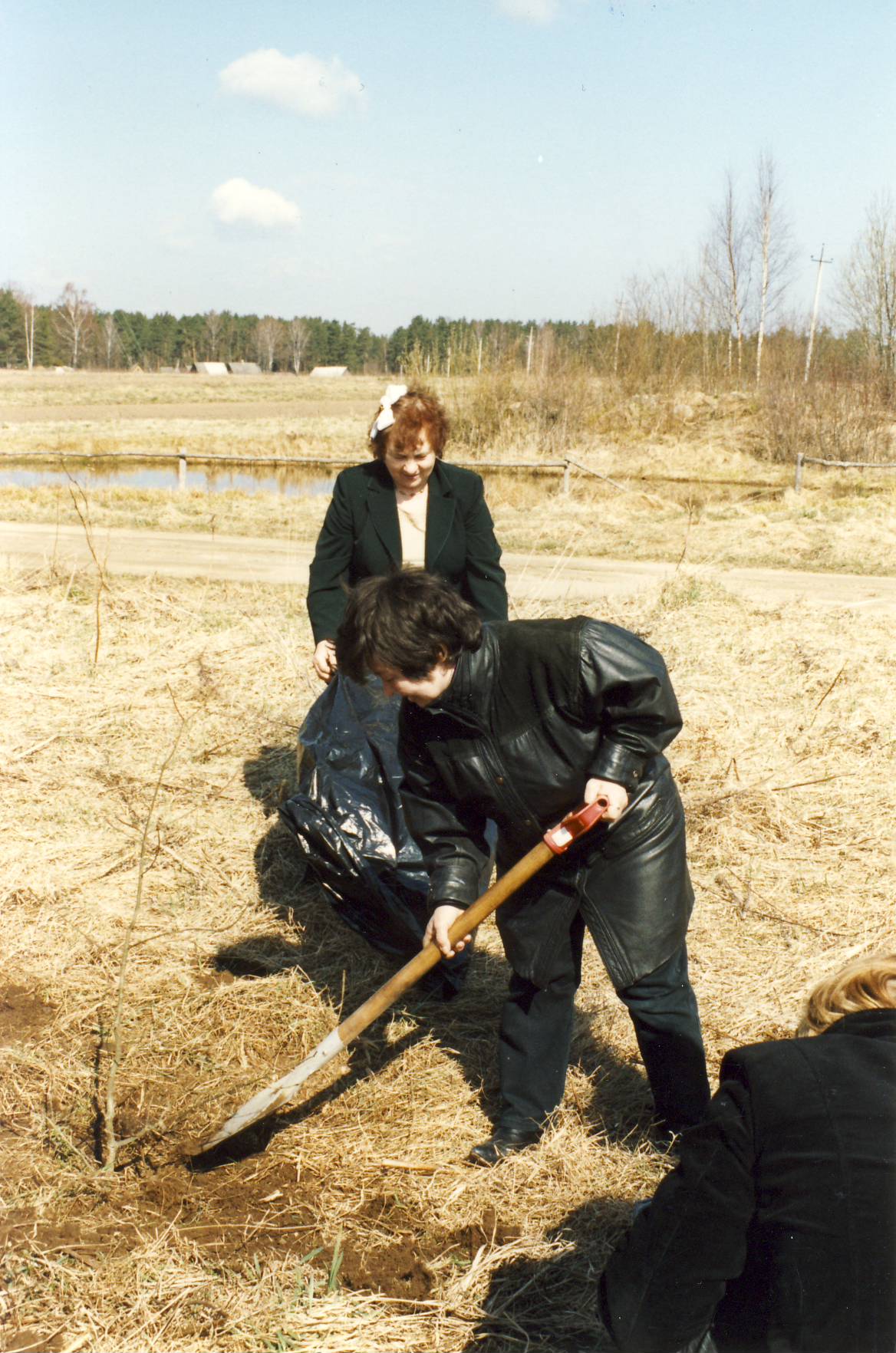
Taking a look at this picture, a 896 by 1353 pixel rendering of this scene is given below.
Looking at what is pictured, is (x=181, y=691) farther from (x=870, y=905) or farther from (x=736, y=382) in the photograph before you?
(x=736, y=382)

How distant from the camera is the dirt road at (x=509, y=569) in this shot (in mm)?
8625

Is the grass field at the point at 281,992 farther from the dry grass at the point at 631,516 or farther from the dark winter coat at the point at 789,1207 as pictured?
the dry grass at the point at 631,516

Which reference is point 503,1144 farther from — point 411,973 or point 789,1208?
point 789,1208

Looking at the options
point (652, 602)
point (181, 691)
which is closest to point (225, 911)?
point (181, 691)

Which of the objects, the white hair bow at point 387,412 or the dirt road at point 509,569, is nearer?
the white hair bow at point 387,412

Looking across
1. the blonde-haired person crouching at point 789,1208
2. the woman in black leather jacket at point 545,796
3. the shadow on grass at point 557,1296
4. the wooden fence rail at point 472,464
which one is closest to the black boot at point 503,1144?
the woman in black leather jacket at point 545,796

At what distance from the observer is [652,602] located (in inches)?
293

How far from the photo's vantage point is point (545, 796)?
7.48 ft

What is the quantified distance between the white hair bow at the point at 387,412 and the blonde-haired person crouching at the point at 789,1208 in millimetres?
2255

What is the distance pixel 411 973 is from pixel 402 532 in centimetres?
162

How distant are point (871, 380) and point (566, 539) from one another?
29.1 feet

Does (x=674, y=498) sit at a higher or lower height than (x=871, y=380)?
lower

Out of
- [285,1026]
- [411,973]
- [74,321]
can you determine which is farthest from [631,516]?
[74,321]

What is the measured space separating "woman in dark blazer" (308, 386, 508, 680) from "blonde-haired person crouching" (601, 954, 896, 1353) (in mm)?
2222
